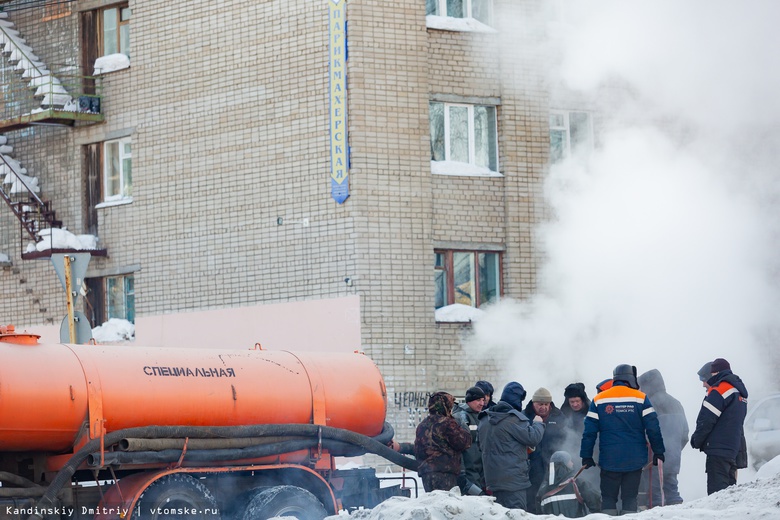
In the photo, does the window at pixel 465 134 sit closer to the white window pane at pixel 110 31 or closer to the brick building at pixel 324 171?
the brick building at pixel 324 171

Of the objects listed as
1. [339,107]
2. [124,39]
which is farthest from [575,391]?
[124,39]

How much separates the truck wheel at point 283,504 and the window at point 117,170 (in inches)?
460

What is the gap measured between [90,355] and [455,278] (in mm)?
9856

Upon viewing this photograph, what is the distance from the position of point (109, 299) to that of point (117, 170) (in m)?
2.40

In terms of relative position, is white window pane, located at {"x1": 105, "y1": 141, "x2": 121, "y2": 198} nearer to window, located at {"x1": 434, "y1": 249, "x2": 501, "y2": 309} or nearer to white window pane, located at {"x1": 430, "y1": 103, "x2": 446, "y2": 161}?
white window pane, located at {"x1": 430, "y1": 103, "x2": 446, "y2": 161}

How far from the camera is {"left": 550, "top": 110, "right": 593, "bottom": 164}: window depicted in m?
20.6

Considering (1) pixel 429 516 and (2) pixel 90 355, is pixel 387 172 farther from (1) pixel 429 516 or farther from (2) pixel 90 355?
(1) pixel 429 516

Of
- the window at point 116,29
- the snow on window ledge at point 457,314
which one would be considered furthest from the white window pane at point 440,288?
the window at point 116,29

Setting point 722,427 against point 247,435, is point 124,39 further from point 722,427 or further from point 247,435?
point 722,427

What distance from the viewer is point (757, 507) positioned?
8.11 metres

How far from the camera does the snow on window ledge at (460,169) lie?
19.6 m

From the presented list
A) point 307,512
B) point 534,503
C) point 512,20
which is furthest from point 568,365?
point 307,512

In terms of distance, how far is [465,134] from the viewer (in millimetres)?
19953

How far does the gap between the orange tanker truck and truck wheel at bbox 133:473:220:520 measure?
11 millimetres
